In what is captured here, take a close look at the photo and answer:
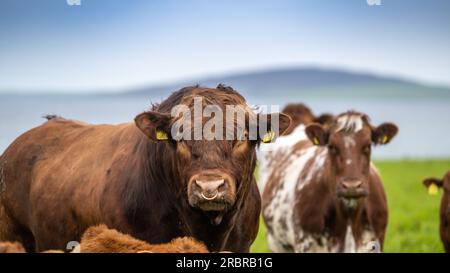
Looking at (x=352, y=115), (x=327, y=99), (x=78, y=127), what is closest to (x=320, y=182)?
(x=352, y=115)

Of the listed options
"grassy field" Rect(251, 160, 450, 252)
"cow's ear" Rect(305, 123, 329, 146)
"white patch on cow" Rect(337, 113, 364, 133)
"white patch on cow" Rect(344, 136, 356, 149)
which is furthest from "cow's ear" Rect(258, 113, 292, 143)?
"grassy field" Rect(251, 160, 450, 252)

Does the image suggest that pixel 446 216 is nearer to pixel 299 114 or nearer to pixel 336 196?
pixel 336 196

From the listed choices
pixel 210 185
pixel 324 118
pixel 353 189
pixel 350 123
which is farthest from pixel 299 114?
pixel 210 185

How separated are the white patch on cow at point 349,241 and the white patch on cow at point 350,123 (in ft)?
3.79

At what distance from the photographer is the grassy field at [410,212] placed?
11881mm

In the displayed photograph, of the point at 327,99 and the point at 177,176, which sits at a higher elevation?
the point at 327,99

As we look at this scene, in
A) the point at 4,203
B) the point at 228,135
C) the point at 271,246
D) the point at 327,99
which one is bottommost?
the point at 271,246

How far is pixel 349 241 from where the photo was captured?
372 inches

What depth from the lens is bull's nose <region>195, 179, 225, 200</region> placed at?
5.34 metres

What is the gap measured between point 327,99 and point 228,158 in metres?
20.7

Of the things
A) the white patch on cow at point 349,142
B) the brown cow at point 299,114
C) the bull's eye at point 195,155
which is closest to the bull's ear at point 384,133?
the white patch on cow at point 349,142

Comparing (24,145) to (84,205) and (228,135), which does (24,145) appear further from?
(228,135)

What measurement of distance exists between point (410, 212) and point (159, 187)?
37.7 feet

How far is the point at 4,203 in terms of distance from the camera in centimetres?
760
